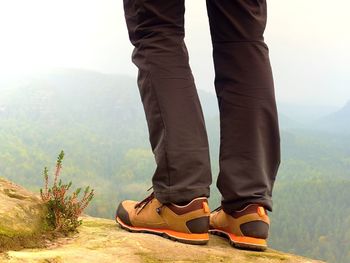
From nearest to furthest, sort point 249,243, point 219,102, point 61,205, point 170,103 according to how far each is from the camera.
→ point 170,103
point 249,243
point 219,102
point 61,205

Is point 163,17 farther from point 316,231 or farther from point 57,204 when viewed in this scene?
point 316,231

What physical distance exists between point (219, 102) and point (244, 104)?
208 mm

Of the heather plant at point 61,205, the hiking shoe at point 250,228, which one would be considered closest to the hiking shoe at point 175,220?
the hiking shoe at point 250,228

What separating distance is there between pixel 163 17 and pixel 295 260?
66.2 inches

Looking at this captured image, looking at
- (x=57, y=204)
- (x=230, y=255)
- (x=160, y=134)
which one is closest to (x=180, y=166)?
(x=160, y=134)

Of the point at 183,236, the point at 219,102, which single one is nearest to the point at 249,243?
the point at 183,236

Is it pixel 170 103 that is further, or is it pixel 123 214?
pixel 123 214

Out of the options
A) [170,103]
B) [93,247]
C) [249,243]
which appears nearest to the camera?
[93,247]

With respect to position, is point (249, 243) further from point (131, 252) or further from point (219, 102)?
point (219, 102)

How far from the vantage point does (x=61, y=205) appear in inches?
133

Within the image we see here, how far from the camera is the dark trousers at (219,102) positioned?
284cm

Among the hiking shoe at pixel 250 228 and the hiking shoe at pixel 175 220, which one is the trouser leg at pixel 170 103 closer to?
the hiking shoe at pixel 175 220

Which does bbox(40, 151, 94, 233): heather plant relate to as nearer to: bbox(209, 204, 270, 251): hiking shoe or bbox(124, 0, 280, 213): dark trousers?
bbox(124, 0, 280, 213): dark trousers

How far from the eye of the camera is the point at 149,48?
2.90 m
